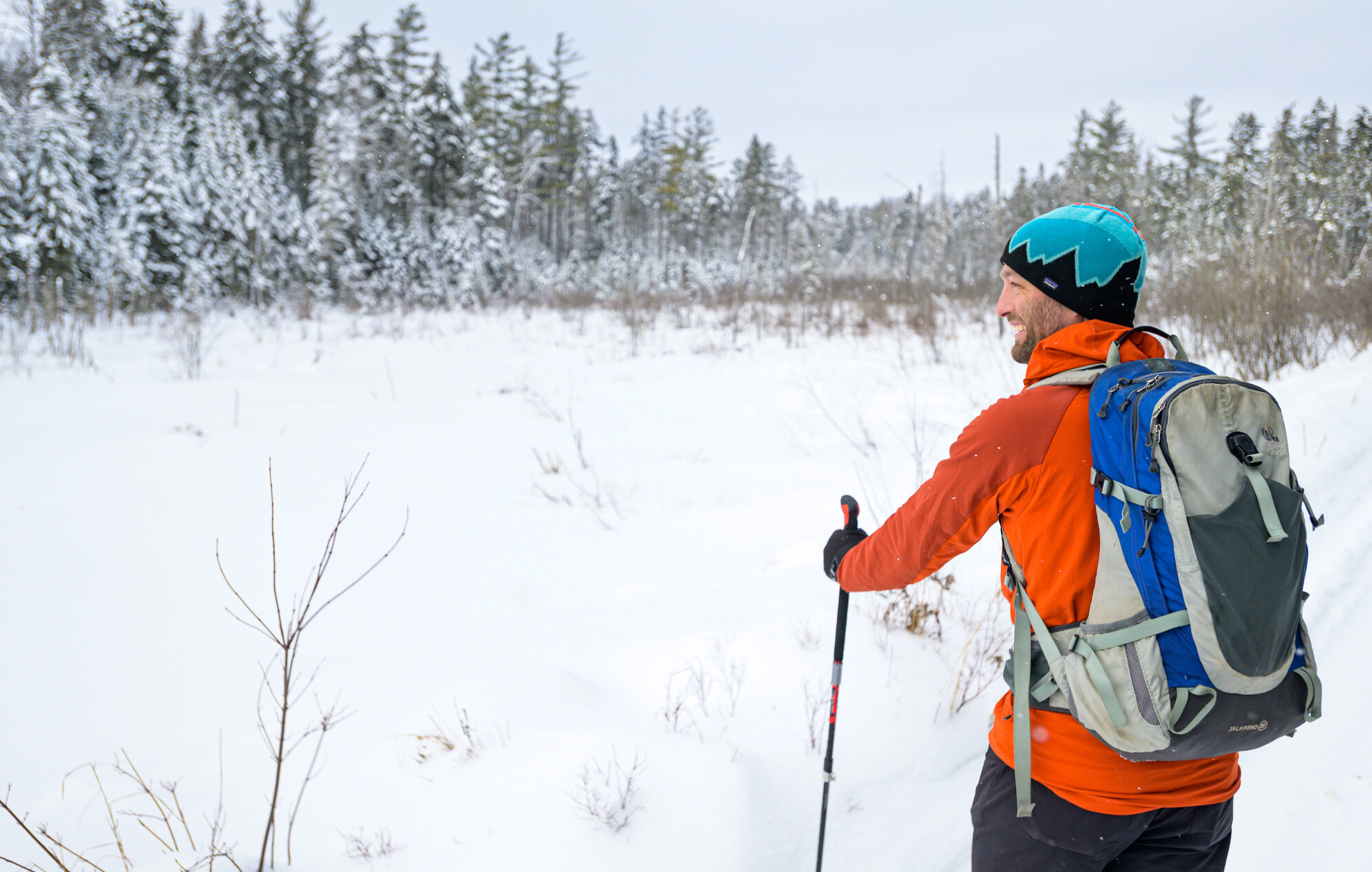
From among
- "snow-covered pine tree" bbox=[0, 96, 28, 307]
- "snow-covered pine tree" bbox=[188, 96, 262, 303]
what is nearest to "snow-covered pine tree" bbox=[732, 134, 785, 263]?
"snow-covered pine tree" bbox=[188, 96, 262, 303]

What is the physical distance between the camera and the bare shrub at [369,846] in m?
1.87

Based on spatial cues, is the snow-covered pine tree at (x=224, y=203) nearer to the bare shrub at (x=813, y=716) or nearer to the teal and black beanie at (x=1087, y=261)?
the bare shrub at (x=813, y=716)

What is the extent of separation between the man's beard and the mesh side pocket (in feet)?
1.85

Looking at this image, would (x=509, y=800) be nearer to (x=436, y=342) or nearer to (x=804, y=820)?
(x=804, y=820)

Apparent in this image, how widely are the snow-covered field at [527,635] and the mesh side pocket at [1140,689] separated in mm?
1264

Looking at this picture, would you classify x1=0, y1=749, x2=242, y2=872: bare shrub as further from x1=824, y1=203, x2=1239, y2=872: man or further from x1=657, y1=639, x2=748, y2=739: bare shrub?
x1=824, y1=203, x2=1239, y2=872: man

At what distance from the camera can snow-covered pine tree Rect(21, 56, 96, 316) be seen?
14.0 m

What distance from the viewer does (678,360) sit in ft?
34.7

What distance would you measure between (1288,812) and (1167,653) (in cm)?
181

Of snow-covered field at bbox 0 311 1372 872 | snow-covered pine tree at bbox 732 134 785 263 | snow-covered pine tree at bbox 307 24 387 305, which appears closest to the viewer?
snow-covered field at bbox 0 311 1372 872

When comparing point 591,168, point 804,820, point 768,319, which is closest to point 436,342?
point 768,319

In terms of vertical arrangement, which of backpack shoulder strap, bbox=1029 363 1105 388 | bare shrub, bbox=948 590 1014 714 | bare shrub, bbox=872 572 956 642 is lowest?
bare shrub, bbox=948 590 1014 714

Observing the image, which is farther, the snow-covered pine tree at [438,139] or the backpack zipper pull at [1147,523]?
the snow-covered pine tree at [438,139]

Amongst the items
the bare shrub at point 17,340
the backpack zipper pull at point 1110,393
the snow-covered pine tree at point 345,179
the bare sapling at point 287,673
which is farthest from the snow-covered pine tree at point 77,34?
the backpack zipper pull at point 1110,393
